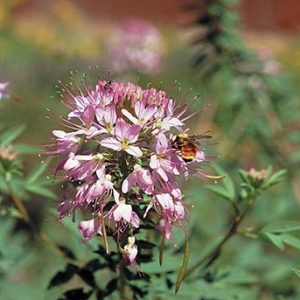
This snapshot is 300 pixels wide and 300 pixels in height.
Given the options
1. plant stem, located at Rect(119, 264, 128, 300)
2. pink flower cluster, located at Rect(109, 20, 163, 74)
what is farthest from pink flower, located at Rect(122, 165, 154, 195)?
pink flower cluster, located at Rect(109, 20, 163, 74)

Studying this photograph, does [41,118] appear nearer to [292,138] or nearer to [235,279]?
[292,138]

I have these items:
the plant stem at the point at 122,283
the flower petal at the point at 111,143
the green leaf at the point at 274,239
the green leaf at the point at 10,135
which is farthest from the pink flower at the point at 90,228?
the green leaf at the point at 10,135

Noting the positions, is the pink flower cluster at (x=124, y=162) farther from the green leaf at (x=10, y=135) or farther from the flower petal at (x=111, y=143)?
the green leaf at (x=10, y=135)

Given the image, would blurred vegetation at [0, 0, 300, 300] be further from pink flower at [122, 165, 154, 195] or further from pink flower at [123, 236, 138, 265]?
pink flower at [122, 165, 154, 195]

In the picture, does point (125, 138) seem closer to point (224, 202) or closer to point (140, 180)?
point (140, 180)

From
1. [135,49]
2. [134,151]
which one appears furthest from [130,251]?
[135,49]

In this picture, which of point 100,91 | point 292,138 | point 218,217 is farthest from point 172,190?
point 292,138
